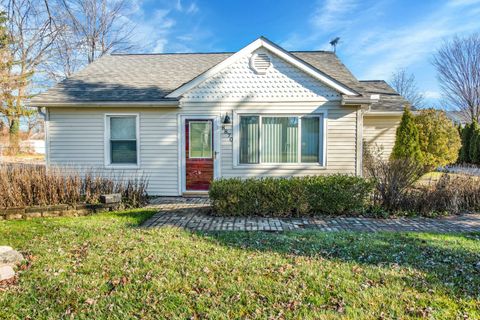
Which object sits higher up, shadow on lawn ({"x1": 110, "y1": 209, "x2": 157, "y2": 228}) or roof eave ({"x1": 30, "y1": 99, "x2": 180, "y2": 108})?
roof eave ({"x1": 30, "y1": 99, "x2": 180, "y2": 108})

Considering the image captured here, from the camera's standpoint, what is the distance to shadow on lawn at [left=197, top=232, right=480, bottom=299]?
127 inches

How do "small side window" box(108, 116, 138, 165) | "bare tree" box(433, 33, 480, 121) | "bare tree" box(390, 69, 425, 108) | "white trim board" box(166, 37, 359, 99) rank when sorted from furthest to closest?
"bare tree" box(390, 69, 425, 108) < "bare tree" box(433, 33, 480, 121) < "small side window" box(108, 116, 138, 165) < "white trim board" box(166, 37, 359, 99)

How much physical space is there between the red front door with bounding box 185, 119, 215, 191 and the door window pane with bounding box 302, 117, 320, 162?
2.71 meters

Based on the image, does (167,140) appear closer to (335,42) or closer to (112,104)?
(112,104)

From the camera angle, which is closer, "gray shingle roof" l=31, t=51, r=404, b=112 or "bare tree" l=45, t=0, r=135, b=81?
"gray shingle roof" l=31, t=51, r=404, b=112

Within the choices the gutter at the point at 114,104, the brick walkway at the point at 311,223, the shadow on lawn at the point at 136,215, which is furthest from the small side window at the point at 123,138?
the brick walkway at the point at 311,223

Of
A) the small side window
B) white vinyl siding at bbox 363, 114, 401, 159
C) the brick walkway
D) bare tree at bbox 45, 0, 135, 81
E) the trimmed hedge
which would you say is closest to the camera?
the brick walkway

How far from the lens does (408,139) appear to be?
32.3 feet

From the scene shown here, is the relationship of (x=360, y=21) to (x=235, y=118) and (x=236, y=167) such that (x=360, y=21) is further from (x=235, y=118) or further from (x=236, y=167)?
(x=236, y=167)

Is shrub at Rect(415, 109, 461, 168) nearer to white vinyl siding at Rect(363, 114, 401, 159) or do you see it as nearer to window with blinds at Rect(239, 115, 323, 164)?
white vinyl siding at Rect(363, 114, 401, 159)

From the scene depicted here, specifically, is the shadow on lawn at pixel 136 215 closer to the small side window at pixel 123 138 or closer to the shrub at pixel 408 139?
the small side window at pixel 123 138

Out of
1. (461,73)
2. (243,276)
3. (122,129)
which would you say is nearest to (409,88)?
(461,73)

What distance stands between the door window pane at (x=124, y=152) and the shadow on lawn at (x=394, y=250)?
15.8 feet

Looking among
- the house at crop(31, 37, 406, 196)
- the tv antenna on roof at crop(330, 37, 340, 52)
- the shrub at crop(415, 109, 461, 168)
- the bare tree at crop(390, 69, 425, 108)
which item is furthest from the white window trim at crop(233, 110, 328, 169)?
the bare tree at crop(390, 69, 425, 108)
